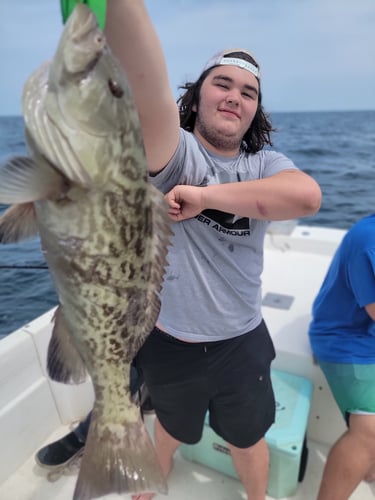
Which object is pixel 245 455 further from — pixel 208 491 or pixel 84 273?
pixel 84 273

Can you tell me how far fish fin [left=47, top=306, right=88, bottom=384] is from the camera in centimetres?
123

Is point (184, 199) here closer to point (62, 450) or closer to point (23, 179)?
point (23, 179)

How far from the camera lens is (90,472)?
4.60ft

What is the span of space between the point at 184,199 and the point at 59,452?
7.65ft

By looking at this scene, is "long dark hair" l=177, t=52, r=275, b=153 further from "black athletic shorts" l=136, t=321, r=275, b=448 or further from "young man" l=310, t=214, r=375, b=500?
"black athletic shorts" l=136, t=321, r=275, b=448

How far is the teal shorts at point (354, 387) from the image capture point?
233 centimetres

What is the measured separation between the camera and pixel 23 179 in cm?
94

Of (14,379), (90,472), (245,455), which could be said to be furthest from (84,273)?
(14,379)

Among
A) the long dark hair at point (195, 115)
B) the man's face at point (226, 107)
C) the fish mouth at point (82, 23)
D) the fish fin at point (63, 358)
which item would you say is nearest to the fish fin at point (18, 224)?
the fish fin at point (63, 358)

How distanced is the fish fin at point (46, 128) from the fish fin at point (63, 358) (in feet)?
1.61

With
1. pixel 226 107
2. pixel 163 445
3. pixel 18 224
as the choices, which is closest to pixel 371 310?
pixel 226 107

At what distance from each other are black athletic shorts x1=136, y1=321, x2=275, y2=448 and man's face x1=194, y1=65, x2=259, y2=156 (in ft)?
3.35

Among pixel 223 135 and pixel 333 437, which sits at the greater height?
pixel 223 135

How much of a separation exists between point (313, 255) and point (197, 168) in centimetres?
375
